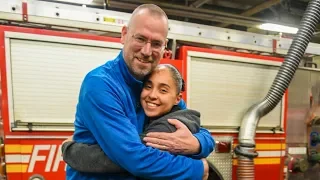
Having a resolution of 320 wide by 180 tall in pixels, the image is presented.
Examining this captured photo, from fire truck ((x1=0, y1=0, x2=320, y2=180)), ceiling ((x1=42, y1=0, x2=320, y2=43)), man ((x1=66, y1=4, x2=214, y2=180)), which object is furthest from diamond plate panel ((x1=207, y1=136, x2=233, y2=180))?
ceiling ((x1=42, y1=0, x2=320, y2=43))

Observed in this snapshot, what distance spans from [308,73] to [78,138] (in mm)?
3252

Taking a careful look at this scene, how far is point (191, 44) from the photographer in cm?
298

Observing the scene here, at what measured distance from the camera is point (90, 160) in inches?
47.0

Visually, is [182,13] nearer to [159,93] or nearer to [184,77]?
[184,77]

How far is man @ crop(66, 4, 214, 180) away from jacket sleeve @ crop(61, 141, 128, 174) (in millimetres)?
35

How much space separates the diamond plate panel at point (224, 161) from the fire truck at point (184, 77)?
11mm

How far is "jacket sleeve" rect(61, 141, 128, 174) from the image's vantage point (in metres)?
1.17

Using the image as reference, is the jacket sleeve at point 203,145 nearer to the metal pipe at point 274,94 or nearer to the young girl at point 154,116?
Answer: the young girl at point 154,116

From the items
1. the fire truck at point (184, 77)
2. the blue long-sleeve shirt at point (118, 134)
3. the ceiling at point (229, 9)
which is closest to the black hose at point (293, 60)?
the fire truck at point (184, 77)

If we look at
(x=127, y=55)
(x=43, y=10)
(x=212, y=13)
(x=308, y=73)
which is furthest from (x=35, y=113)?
(x=212, y=13)

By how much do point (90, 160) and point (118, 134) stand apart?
0.66ft

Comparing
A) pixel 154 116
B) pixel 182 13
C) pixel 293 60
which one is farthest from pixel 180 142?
pixel 182 13

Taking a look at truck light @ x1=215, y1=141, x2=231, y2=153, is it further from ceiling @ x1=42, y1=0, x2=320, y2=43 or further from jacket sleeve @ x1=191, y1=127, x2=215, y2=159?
ceiling @ x1=42, y1=0, x2=320, y2=43

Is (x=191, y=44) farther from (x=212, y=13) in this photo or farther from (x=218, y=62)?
(x=212, y=13)
